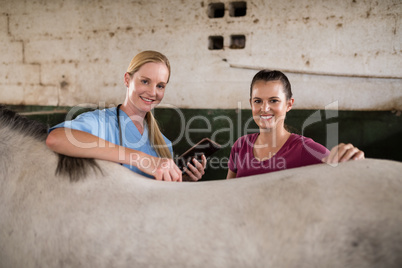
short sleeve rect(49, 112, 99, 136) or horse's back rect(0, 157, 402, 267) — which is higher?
short sleeve rect(49, 112, 99, 136)

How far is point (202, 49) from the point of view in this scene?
4.02 metres

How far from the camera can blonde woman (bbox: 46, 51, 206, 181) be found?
112 centimetres

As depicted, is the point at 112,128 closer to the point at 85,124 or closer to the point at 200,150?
the point at 85,124

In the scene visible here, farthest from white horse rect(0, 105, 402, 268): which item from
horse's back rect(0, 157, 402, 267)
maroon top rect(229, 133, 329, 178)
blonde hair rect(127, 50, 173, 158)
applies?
blonde hair rect(127, 50, 173, 158)

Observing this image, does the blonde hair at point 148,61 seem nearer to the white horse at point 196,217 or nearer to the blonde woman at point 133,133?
the blonde woman at point 133,133

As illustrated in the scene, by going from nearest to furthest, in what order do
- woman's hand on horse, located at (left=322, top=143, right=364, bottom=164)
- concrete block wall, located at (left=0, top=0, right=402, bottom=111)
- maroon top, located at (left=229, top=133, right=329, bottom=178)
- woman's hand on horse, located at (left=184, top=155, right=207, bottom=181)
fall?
woman's hand on horse, located at (left=322, top=143, right=364, bottom=164), maroon top, located at (left=229, top=133, right=329, bottom=178), woman's hand on horse, located at (left=184, top=155, right=207, bottom=181), concrete block wall, located at (left=0, top=0, right=402, bottom=111)

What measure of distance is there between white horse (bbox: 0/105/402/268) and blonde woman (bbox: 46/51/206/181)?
0.06 metres

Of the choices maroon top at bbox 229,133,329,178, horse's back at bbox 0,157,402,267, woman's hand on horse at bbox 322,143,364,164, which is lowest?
horse's back at bbox 0,157,402,267

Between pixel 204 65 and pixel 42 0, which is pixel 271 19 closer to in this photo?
pixel 204 65

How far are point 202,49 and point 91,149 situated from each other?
321cm

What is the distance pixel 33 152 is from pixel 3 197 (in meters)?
0.21

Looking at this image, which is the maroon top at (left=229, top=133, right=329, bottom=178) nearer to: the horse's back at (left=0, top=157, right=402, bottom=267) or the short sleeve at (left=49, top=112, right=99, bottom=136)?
the horse's back at (left=0, top=157, right=402, bottom=267)

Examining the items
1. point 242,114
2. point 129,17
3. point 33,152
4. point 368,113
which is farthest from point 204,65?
point 33,152

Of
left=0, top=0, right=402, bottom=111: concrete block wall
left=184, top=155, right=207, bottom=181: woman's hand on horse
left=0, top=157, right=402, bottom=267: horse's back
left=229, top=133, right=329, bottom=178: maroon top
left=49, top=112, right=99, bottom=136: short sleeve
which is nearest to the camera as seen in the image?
left=0, top=157, right=402, bottom=267: horse's back
